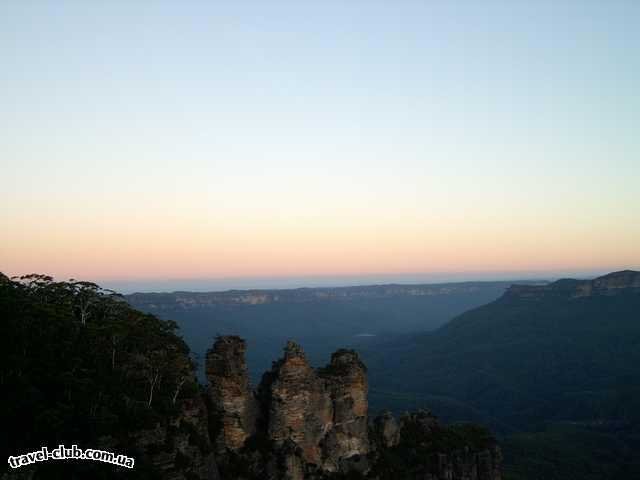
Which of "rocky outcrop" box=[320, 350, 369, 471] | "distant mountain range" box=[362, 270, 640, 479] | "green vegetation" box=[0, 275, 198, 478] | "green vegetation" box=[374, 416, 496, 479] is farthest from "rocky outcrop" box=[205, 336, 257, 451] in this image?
"distant mountain range" box=[362, 270, 640, 479]

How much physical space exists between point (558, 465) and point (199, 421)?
288ft

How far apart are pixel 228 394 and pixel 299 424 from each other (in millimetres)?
6835

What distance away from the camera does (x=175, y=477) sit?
3278cm

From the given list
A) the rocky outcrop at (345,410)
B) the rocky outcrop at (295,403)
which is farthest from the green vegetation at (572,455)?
the rocky outcrop at (295,403)

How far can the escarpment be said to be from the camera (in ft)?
139

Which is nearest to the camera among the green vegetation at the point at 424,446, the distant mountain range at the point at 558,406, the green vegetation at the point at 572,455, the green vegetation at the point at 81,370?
the green vegetation at the point at 81,370

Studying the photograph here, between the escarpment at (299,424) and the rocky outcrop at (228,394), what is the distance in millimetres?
73

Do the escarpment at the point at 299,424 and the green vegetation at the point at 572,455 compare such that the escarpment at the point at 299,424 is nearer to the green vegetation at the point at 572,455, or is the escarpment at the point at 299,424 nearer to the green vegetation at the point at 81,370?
the green vegetation at the point at 81,370

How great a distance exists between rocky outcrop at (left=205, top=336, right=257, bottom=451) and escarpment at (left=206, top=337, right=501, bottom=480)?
0.24 feet

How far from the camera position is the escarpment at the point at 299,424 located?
42219mm

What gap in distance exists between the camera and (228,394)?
42250mm

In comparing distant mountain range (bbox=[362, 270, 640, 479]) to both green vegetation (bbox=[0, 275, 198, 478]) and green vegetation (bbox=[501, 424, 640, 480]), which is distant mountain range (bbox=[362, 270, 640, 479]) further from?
green vegetation (bbox=[0, 275, 198, 478])

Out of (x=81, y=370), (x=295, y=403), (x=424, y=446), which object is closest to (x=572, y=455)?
(x=424, y=446)


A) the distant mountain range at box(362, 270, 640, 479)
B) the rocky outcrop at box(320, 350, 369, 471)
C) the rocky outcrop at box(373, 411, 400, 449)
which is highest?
the rocky outcrop at box(320, 350, 369, 471)
